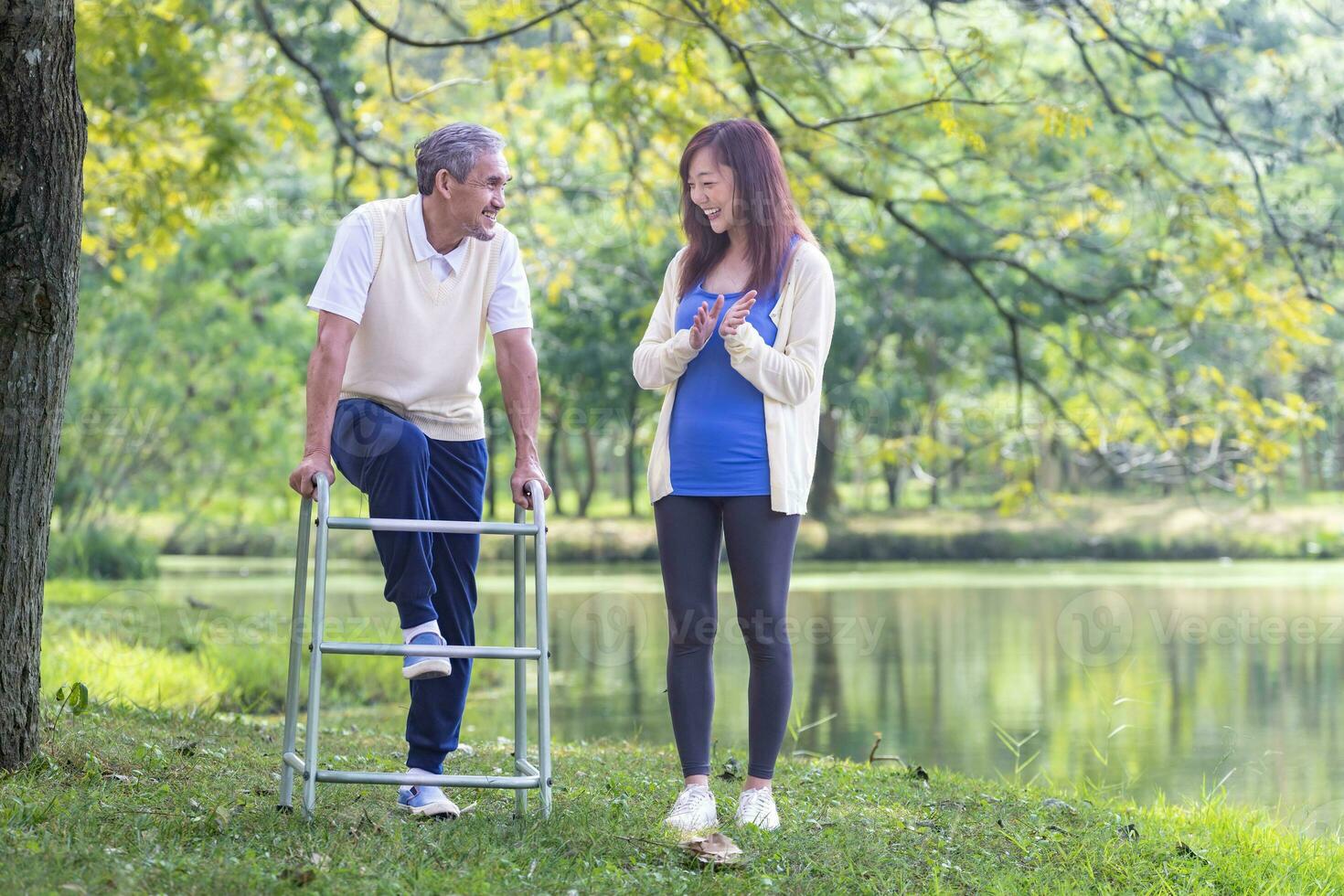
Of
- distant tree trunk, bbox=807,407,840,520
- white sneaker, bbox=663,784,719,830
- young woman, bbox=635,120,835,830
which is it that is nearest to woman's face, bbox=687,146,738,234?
young woman, bbox=635,120,835,830

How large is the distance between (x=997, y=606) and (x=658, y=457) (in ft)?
34.7

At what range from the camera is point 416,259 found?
10.8 ft

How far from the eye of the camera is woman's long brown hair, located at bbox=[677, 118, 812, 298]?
342 cm

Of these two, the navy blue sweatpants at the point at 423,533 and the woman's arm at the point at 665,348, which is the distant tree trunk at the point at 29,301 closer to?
the navy blue sweatpants at the point at 423,533

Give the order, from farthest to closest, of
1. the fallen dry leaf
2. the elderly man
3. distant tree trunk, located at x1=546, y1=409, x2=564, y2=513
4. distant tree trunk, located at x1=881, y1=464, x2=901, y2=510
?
1. distant tree trunk, located at x1=881, y1=464, x2=901, y2=510
2. distant tree trunk, located at x1=546, y1=409, x2=564, y2=513
3. the elderly man
4. the fallen dry leaf

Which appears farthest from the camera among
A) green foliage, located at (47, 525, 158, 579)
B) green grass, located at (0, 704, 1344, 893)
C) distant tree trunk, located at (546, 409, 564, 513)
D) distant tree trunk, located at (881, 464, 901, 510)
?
distant tree trunk, located at (881, 464, 901, 510)

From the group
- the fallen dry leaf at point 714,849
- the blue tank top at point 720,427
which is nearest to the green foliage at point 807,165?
the blue tank top at point 720,427

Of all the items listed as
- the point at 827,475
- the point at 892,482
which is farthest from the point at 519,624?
the point at 892,482

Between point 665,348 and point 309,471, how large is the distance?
0.86m

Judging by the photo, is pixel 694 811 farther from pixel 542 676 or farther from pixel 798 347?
pixel 798 347

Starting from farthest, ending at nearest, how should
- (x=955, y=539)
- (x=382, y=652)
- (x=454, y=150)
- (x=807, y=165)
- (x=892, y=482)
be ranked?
(x=892, y=482) < (x=955, y=539) < (x=807, y=165) < (x=454, y=150) < (x=382, y=652)

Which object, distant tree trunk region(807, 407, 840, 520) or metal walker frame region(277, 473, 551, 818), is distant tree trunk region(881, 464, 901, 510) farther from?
metal walker frame region(277, 473, 551, 818)

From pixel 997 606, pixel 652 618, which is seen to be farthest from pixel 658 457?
pixel 997 606

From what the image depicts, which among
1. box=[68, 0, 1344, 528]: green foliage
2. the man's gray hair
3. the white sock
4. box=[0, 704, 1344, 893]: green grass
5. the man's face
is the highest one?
box=[68, 0, 1344, 528]: green foliage
